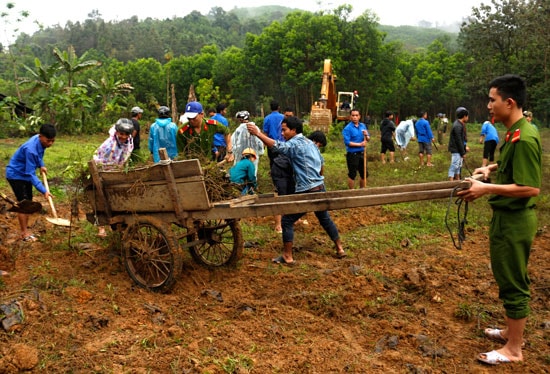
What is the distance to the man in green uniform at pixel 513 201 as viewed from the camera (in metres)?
3.28

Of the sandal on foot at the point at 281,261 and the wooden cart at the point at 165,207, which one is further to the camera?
the sandal on foot at the point at 281,261

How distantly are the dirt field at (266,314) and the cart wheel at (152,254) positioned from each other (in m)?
0.14

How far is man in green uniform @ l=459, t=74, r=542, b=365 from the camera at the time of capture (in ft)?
10.8

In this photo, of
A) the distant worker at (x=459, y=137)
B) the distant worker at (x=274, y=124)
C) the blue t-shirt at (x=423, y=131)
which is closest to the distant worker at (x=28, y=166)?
the distant worker at (x=274, y=124)

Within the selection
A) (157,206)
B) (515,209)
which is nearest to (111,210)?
(157,206)

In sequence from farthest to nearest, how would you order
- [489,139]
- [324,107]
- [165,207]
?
1. [324,107]
2. [489,139]
3. [165,207]

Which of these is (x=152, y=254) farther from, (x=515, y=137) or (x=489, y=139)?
(x=489, y=139)

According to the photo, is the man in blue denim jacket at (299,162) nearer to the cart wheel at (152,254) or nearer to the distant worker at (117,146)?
the cart wheel at (152,254)

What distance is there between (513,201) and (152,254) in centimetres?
338

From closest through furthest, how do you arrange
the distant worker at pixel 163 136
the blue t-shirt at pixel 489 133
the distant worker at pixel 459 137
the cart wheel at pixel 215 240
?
the cart wheel at pixel 215 240 → the distant worker at pixel 163 136 → the distant worker at pixel 459 137 → the blue t-shirt at pixel 489 133

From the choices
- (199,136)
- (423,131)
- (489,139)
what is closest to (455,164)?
(489,139)

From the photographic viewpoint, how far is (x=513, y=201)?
11.1 feet

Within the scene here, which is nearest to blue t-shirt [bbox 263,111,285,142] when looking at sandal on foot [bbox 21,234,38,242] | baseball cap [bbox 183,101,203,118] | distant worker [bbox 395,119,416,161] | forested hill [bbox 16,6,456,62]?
baseball cap [bbox 183,101,203,118]

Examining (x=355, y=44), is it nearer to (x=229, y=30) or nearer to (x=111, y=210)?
(x=111, y=210)
